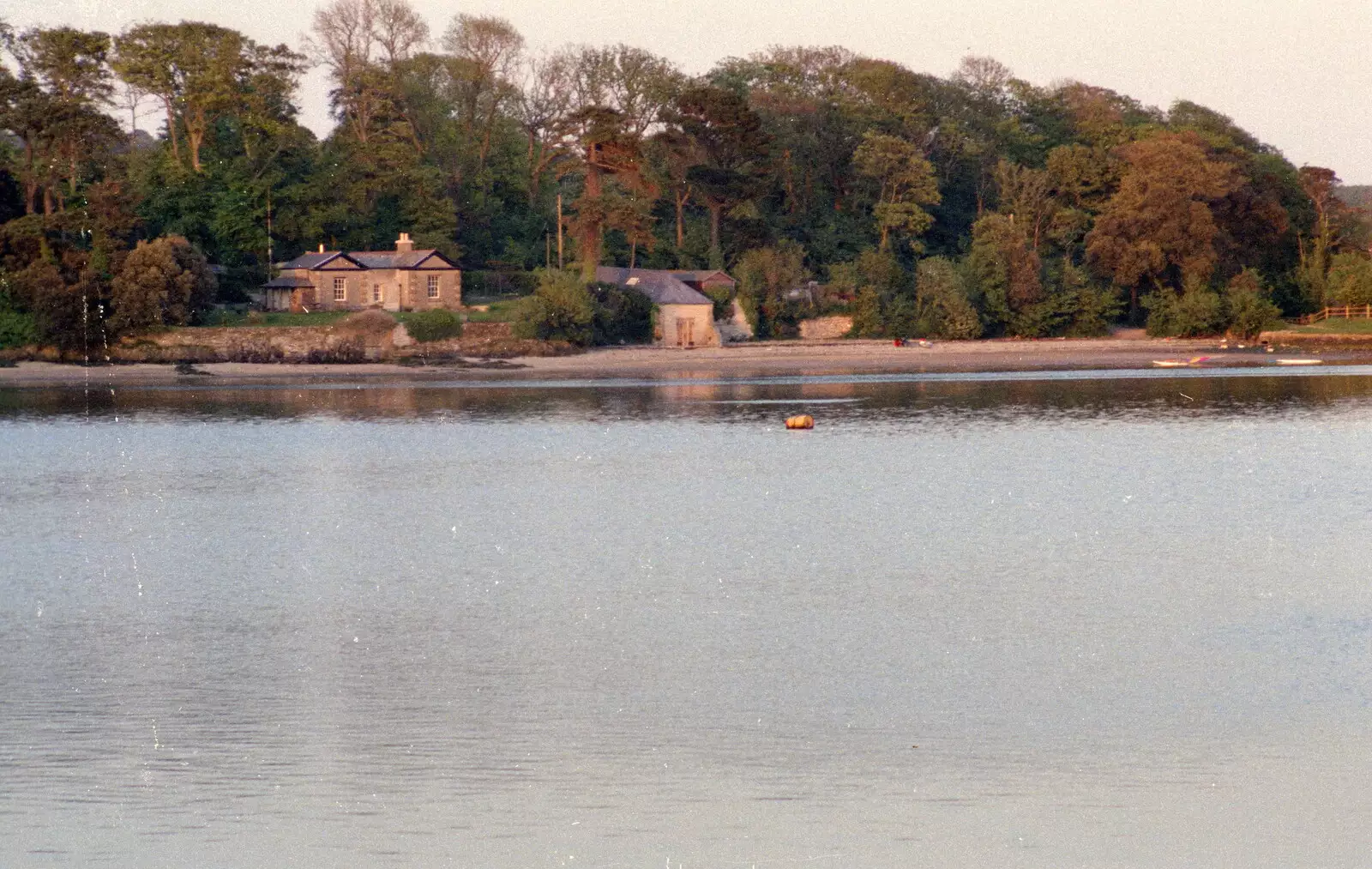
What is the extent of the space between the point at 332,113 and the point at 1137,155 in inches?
1729

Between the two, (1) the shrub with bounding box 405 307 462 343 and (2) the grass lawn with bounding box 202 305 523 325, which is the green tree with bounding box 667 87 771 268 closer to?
(2) the grass lawn with bounding box 202 305 523 325

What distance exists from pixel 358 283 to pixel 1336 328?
51.1 meters

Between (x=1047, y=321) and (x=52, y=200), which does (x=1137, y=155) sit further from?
(x=52, y=200)

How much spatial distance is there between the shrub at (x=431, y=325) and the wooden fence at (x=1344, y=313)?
46804mm

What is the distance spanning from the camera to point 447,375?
6738cm

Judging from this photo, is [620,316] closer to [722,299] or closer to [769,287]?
[722,299]

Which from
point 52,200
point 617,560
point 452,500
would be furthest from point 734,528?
point 52,200

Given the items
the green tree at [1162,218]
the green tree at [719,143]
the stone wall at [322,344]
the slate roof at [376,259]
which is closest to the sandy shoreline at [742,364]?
the stone wall at [322,344]

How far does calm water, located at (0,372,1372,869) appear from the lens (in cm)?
1069

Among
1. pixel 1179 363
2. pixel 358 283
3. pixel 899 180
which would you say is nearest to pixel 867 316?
pixel 899 180

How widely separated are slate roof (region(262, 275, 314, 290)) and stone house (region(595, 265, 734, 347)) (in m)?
13.8

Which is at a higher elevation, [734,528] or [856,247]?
[856,247]

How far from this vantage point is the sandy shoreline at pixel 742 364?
6719 centimetres

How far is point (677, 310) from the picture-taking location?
72875mm
